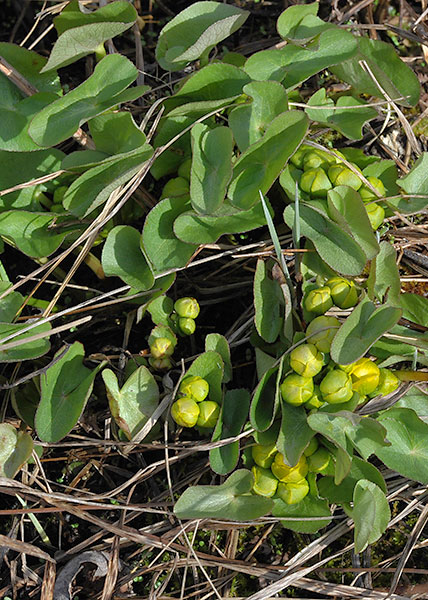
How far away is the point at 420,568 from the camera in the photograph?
148 cm

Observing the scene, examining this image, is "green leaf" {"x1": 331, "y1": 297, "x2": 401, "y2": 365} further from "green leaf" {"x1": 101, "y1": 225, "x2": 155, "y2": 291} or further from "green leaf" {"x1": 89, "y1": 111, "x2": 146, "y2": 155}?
"green leaf" {"x1": 89, "y1": 111, "x2": 146, "y2": 155}

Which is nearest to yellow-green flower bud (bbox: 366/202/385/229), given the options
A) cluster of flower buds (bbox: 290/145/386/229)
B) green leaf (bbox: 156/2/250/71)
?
cluster of flower buds (bbox: 290/145/386/229)

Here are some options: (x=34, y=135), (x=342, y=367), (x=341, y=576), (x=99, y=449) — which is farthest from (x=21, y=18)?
(x=341, y=576)

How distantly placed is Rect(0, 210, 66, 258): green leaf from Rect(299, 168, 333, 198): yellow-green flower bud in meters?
0.61

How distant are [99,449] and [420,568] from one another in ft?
2.79

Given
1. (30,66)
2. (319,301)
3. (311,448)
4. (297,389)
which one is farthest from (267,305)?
(30,66)

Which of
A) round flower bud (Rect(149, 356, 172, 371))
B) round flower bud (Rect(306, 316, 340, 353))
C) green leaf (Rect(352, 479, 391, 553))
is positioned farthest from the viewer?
round flower bud (Rect(149, 356, 172, 371))

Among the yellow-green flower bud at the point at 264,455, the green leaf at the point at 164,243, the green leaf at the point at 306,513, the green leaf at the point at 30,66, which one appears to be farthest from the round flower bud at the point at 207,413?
the green leaf at the point at 30,66

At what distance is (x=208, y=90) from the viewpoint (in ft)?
4.82

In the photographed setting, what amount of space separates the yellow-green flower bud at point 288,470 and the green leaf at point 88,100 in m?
0.86

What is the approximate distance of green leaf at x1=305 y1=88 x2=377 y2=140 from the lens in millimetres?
1591

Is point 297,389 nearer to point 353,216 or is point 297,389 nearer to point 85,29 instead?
point 353,216

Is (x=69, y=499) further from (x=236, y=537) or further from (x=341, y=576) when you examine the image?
(x=341, y=576)

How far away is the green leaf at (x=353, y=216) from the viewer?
1.38 metres
